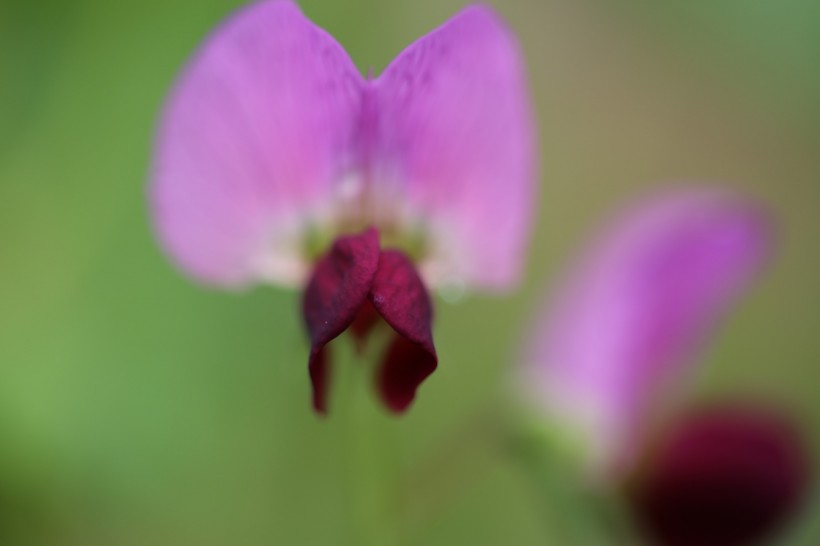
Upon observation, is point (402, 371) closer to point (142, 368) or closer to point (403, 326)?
point (403, 326)

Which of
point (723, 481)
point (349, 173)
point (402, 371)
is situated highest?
point (349, 173)

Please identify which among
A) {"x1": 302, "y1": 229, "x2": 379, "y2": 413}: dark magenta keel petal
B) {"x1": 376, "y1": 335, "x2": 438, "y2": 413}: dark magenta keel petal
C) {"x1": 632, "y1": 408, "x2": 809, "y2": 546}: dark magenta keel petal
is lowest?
{"x1": 632, "y1": 408, "x2": 809, "y2": 546}: dark magenta keel petal

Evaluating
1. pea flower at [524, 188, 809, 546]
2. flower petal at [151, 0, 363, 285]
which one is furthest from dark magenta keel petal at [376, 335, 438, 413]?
pea flower at [524, 188, 809, 546]

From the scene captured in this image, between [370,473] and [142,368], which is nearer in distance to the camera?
[370,473]

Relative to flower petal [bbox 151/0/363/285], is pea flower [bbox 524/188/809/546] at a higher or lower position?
lower

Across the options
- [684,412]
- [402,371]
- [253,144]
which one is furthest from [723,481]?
[253,144]

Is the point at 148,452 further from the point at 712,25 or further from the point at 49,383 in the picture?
the point at 712,25

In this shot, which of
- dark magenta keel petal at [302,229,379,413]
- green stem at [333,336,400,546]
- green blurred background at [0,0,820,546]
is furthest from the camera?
green blurred background at [0,0,820,546]

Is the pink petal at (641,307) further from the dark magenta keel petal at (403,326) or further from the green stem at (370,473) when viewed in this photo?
the dark magenta keel petal at (403,326)

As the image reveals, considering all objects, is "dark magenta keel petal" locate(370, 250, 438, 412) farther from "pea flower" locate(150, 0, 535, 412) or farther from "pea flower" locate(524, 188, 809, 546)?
"pea flower" locate(524, 188, 809, 546)
